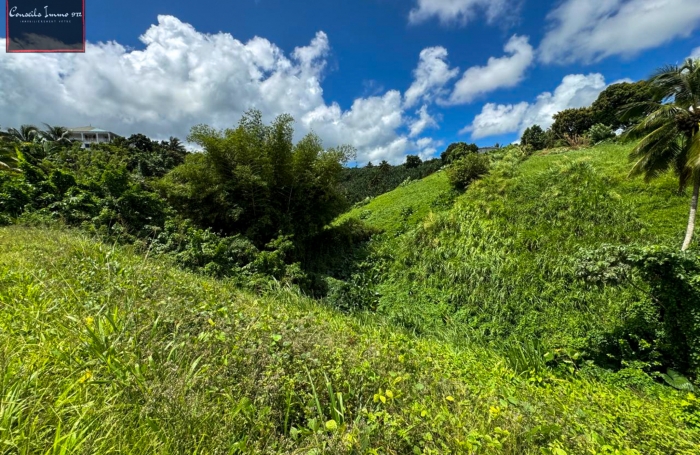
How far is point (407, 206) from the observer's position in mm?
11906

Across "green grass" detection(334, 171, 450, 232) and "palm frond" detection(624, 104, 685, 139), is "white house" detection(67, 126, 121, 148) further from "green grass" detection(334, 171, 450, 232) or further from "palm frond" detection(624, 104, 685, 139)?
"palm frond" detection(624, 104, 685, 139)

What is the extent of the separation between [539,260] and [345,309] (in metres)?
4.73

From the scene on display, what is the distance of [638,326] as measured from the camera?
4004mm

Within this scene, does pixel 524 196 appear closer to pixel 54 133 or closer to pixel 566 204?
pixel 566 204

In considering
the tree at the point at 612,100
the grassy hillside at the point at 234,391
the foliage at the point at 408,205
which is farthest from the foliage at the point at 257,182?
the tree at the point at 612,100

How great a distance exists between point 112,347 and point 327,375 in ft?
4.69

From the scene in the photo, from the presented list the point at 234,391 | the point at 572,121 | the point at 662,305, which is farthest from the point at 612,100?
the point at 234,391

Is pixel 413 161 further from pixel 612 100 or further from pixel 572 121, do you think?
pixel 612 100

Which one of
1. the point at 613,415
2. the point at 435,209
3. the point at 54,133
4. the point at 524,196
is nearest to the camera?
the point at 613,415

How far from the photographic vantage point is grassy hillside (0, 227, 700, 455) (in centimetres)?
129

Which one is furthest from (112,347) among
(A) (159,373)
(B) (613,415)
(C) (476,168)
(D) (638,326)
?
(C) (476,168)

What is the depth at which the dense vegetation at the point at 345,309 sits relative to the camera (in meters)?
1.54

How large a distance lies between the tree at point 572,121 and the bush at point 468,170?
73.0ft

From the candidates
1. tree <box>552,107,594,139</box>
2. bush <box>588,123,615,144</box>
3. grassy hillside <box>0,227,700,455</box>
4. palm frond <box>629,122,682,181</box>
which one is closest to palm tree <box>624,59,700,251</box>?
palm frond <box>629,122,682,181</box>
